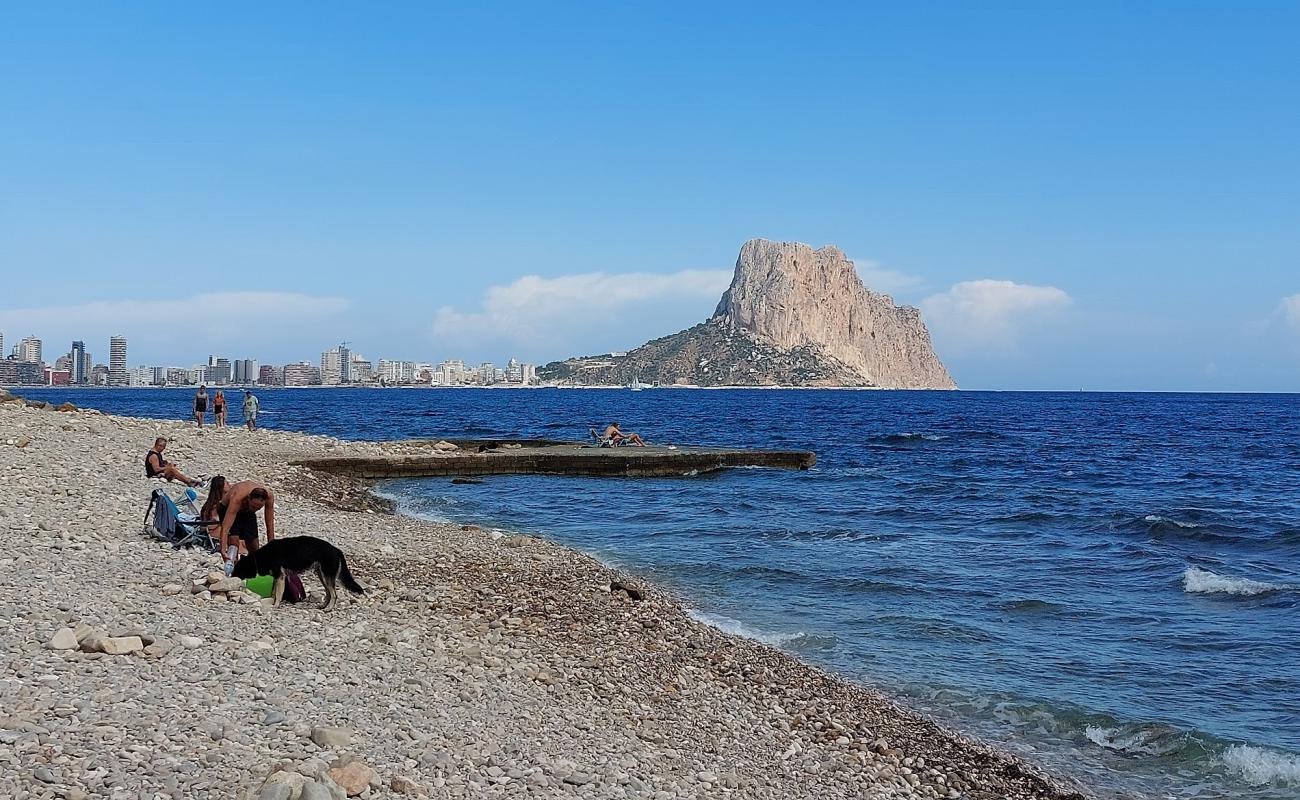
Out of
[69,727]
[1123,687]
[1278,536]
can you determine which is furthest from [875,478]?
[69,727]

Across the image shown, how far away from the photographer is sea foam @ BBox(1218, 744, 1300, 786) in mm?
9945

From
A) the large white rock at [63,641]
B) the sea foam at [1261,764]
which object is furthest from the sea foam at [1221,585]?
the large white rock at [63,641]

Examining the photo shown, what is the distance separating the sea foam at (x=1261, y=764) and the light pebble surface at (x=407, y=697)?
221 centimetres

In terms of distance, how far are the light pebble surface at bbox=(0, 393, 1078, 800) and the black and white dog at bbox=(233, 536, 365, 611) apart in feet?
1.02

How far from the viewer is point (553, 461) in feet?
122

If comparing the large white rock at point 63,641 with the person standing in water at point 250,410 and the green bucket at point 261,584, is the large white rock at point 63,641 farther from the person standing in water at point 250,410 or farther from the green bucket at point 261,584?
the person standing in water at point 250,410

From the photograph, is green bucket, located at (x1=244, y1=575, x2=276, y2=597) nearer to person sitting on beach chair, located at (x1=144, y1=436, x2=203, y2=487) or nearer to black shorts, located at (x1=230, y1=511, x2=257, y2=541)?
black shorts, located at (x1=230, y1=511, x2=257, y2=541)

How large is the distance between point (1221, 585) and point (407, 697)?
16.3m

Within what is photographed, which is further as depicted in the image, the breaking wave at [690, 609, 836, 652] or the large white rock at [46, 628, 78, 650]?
the breaking wave at [690, 609, 836, 652]

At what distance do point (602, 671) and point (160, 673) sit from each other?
4.41m

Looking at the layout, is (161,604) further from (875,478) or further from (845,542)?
(875,478)

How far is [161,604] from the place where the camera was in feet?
35.2

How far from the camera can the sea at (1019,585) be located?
1123 centimetres

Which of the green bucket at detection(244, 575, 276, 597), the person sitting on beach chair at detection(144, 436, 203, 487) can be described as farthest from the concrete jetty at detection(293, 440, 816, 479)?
the green bucket at detection(244, 575, 276, 597)
